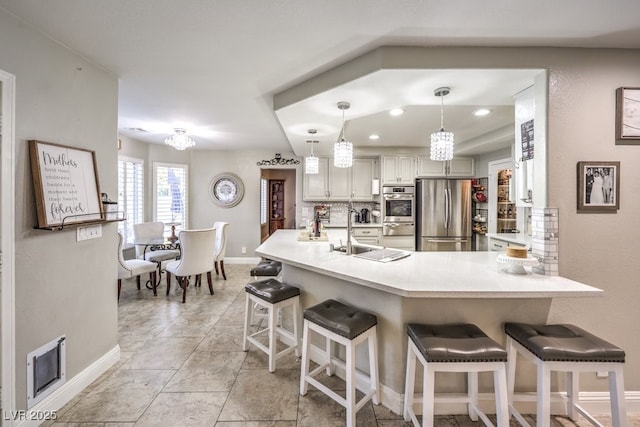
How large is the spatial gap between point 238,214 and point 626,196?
5.31 meters

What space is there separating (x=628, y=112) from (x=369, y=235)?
355cm

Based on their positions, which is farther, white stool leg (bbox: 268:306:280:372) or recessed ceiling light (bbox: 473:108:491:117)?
recessed ceiling light (bbox: 473:108:491:117)

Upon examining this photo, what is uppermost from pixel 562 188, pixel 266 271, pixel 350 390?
pixel 562 188

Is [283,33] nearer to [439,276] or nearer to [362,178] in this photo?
[439,276]

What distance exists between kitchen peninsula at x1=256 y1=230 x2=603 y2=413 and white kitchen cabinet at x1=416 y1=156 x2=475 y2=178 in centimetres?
310

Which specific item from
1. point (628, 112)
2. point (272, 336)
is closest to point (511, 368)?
point (272, 336)

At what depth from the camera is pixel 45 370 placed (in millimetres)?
1682

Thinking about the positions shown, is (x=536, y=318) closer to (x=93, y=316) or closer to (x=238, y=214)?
(x=93, y=316)

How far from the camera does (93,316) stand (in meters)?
2.04

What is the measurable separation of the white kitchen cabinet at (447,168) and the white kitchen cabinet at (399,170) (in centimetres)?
A: 12

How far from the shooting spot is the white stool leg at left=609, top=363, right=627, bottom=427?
1310mm

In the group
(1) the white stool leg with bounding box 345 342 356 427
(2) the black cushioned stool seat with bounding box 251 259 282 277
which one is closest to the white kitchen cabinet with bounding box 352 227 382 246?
(2) the black cushioned stool seat with bounding box 251 259 282 277

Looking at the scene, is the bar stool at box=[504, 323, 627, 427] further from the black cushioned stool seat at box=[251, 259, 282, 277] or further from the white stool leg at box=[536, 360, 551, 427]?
the black cushioned stool seat at box=[251, 259, 282, 277]

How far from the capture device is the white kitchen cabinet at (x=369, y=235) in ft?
16.2
